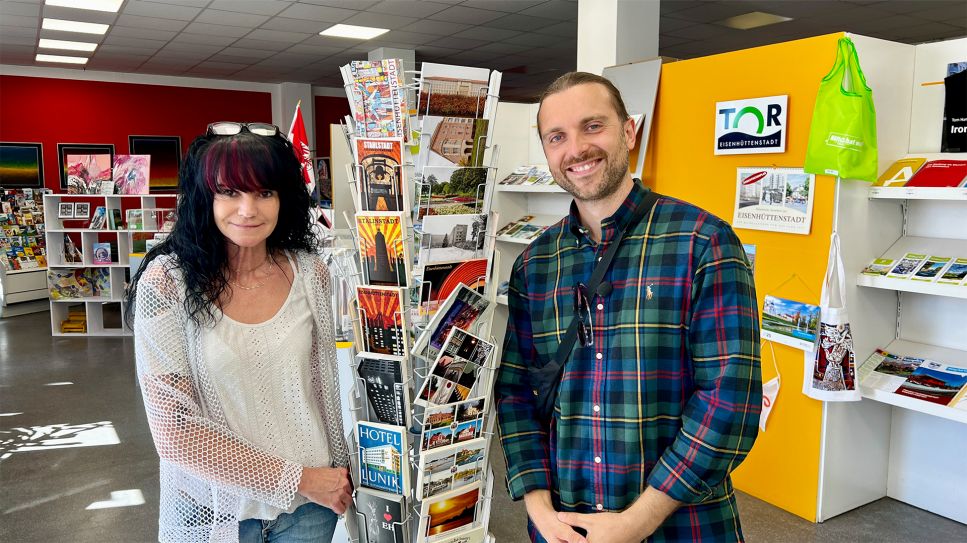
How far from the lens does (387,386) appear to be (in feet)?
Answer: 5.38

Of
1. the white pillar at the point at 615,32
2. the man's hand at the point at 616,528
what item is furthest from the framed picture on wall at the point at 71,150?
the man's hand at the point at 616,528

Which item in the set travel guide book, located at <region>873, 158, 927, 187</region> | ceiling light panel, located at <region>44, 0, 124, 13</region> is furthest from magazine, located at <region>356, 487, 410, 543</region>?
ceiling light panel, located at <region>44, 0, 124, 13</region>

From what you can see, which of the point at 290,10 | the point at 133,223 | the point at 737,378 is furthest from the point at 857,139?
the point at 133,223

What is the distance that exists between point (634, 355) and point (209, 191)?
90cm

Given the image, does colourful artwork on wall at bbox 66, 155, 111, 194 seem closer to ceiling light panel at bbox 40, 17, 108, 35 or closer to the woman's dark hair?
ceiling light panel at bbox 40, 17, 108, 35

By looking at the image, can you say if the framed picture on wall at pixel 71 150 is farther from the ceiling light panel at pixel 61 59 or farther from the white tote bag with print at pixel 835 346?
the white tote bag with print at pixel 835 346

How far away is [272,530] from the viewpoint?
1451 mm

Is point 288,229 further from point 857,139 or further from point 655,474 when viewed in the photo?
point 857,139

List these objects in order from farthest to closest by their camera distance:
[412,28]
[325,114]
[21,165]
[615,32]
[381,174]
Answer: [325,114] → [21,165] → [412,28] → [615,32] → [381,174]

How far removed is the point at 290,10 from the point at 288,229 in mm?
6654

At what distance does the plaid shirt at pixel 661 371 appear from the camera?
124 cm

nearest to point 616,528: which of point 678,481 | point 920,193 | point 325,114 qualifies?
point 678,481

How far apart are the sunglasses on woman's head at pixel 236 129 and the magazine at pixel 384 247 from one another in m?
0.29

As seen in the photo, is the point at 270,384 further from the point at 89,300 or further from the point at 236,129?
the point at 89,300
